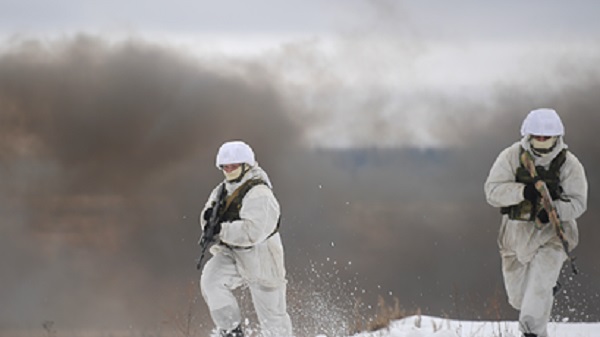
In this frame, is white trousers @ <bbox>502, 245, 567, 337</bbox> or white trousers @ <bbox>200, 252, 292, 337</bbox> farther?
white trousers @ <bbox>200, 252, 292, 337</bbox>

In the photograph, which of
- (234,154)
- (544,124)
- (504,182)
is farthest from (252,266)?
(544,124)

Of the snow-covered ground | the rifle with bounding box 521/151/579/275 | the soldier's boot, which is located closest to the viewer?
the rifle with bounding box 521/151/579/275

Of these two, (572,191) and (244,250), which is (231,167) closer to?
(244,250)

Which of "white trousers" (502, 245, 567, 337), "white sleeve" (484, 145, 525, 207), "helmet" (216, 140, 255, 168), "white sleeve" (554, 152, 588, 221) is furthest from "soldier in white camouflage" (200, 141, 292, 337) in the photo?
"white sleeve" (554, 152, 588, 221)

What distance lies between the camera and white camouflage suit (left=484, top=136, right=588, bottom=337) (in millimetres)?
9055

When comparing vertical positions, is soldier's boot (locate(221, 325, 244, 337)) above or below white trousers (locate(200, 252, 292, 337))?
below

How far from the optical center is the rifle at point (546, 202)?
891 cm

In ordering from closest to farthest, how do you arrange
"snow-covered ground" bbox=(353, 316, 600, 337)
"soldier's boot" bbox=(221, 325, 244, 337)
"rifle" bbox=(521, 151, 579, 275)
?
"rifle" bbox=(521, 151, 579, 275), "soldier's boot" bbox=(221, 325, 244, 337), "snow-covered ground" bbox=(353, 316, 600, 337)

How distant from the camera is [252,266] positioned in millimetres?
9500

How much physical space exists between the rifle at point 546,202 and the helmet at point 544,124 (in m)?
0.23

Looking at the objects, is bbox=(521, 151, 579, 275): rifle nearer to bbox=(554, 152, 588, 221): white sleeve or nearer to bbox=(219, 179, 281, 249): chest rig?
bbox=(554, 152, 588, 221): white sleeve

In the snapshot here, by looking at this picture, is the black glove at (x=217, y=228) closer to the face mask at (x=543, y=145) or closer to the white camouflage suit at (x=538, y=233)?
the white camouflage suit at (x=538, y=233)

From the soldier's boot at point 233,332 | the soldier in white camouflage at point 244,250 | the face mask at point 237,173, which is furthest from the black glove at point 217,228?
the soldier's boot at point 233,332

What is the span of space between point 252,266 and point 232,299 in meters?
0.38
